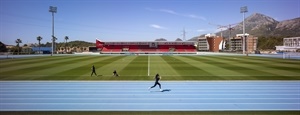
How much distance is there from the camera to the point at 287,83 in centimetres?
1833

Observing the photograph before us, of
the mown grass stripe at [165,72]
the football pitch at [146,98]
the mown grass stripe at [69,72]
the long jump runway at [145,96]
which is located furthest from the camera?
the mown grass stripe at [165,72]

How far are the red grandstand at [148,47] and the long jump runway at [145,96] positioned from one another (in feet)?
231

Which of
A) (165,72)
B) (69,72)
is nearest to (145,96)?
(165,72)

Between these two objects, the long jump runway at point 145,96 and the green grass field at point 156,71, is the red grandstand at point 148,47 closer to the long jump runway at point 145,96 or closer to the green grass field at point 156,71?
the green grass field at point 156,71

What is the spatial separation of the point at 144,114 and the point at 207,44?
163 metres

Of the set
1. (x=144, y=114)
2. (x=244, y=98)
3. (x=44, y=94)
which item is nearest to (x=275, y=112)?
(x=244, y=98)

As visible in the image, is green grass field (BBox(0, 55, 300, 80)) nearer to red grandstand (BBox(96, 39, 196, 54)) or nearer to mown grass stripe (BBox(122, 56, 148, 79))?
mown grass stripe (BBox(122, 56, 148, 79))

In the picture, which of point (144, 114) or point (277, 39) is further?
point (277, 39)

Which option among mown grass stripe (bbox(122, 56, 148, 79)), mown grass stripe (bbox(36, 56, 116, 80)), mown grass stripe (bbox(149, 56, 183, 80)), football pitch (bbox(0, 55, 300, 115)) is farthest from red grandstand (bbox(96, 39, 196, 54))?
football pitch (bbox(0, 55, 300, 115))

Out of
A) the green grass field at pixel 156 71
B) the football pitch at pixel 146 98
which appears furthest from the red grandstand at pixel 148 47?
the football pitch at pixel 146 98

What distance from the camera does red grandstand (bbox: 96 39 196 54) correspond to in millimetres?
88812

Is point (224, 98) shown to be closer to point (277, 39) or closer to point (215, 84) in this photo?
point (215, 84)

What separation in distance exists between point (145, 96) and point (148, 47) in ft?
254

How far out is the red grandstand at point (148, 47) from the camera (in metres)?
88.8
